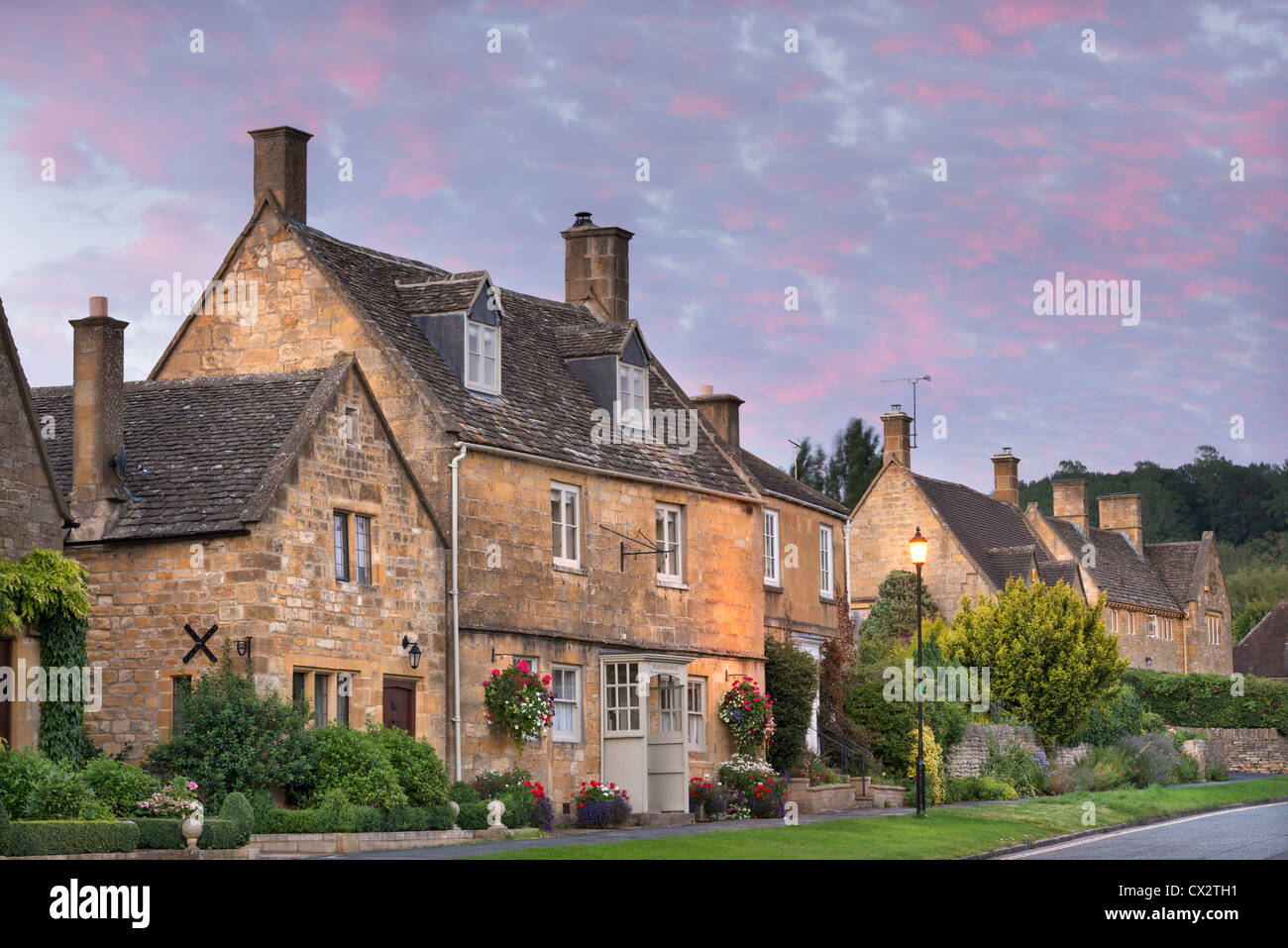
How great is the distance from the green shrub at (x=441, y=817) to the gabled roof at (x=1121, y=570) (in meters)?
43.6

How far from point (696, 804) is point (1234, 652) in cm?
5469

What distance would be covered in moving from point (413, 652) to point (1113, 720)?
26764 millimetres

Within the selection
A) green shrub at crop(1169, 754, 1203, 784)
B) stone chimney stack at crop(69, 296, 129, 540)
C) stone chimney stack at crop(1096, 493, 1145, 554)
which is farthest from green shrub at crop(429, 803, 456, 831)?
stone chimney stack at crop(1096, 493, 1145, 554)

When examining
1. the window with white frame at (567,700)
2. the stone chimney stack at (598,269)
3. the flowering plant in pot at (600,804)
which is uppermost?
the stone chimney stack at (598,269)

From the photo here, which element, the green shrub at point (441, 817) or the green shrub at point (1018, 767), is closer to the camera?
the green shrub at point (441, 817)

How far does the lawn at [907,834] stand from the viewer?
2202 centimetres

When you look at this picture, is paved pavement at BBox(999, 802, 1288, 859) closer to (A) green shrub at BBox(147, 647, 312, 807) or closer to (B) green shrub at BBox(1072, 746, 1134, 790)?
(B) green shrub at BBox(1072, 746, 1134, 790)

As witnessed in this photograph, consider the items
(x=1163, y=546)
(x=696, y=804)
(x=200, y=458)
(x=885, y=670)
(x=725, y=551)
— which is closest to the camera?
(x=200, y=458)

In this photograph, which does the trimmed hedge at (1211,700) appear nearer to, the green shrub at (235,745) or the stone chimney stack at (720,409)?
the stone chimney stack at (720,409)

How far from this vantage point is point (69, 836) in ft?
63.3

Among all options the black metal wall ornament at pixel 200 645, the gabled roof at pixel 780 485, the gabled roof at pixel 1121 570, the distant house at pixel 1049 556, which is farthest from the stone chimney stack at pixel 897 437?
the black metal wall ornament at pixel 200 645

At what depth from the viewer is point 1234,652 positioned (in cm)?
8031
